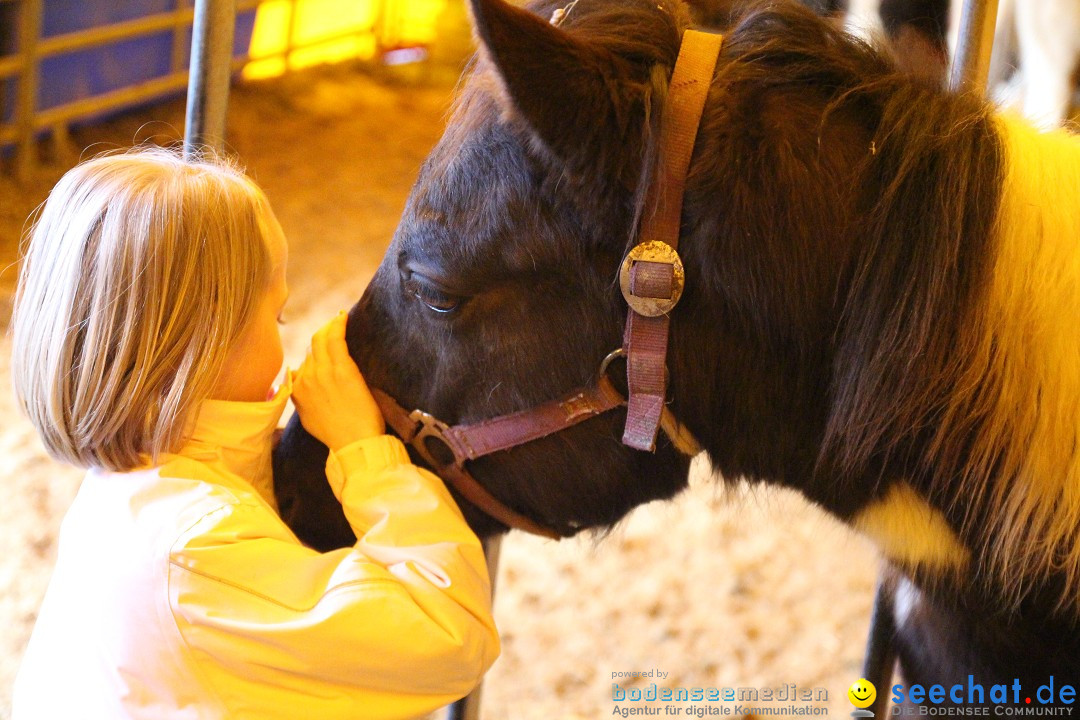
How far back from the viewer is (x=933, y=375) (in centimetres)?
105

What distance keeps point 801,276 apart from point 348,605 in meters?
0.65

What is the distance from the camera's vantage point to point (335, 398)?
130 cm

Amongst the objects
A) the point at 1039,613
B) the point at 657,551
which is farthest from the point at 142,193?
the point at 657,551

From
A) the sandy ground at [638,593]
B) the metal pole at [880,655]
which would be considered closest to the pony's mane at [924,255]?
the metal pole at [880,655]

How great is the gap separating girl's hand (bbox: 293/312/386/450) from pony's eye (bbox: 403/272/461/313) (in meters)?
0.16

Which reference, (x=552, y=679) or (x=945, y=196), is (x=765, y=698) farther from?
(x=945, y=196)

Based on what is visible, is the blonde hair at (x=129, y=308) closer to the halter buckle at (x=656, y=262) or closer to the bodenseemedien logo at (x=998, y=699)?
the halter buckle at (x=656, y=262)

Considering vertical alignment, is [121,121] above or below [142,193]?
below

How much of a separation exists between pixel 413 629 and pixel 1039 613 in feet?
2.58

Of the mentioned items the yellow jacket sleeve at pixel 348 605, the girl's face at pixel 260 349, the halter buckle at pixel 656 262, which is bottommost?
the yellow jacket sleeve at pixel 348 605

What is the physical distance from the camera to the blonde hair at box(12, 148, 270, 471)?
121cm

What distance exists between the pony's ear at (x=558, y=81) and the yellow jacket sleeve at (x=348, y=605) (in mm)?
500

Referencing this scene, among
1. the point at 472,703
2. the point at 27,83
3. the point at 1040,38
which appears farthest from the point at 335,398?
the point at 1040,38

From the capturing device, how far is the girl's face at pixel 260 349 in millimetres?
1304
